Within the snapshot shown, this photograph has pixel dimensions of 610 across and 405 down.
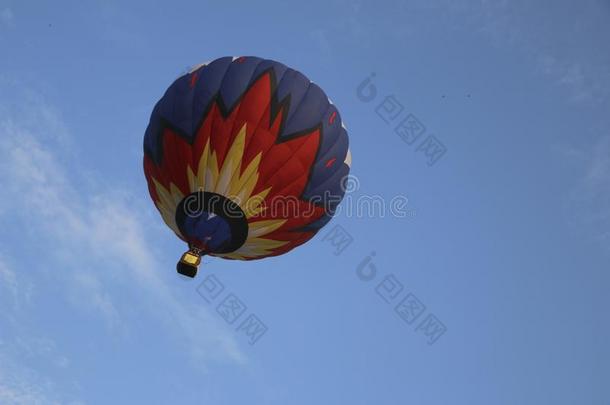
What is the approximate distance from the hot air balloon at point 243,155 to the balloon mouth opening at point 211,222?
2 centimetres

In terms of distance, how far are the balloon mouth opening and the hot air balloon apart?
2 cm

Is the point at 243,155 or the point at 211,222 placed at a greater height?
the point at 243,155

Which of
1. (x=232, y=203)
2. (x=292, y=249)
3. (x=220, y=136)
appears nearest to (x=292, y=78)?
(x=220, y=136)

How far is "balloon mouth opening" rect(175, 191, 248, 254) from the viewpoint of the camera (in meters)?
12.4

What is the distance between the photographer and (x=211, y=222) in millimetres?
12602

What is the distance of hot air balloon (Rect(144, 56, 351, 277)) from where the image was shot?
40.5 feet

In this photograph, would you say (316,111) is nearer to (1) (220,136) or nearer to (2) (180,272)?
(1) (220,136)

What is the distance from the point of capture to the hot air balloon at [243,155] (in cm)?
1234

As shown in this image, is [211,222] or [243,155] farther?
[211,222]

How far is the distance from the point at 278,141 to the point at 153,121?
3.12 meters

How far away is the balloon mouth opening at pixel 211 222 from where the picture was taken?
12.4 m

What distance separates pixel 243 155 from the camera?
1227cm

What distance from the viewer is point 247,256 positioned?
1411 centimetres

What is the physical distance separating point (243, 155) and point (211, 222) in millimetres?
1628
